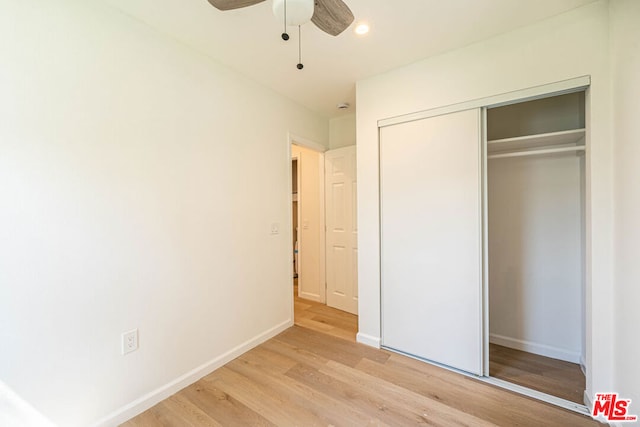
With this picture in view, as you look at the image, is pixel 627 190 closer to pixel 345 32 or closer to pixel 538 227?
pixel 538 227

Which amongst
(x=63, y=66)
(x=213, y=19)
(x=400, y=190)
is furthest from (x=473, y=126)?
(x=63, y=66)

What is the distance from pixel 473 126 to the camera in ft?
6.60

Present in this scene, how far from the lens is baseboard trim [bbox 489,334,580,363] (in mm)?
2211

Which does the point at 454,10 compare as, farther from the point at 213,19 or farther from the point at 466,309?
the point at 466,309

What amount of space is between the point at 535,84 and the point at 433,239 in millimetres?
1288

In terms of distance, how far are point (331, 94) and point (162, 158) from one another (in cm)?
183

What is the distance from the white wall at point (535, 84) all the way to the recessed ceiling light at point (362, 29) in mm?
610

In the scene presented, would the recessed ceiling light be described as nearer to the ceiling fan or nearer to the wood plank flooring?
the ceiling fan

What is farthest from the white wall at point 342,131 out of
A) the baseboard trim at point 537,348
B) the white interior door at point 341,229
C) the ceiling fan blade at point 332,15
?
the baseboard trim at point 537,348

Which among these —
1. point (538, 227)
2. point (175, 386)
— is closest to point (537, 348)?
point (538, 227)

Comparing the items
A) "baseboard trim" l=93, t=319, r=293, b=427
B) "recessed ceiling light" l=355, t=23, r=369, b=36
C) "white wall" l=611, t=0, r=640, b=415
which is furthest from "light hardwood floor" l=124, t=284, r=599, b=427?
"recessed ceiling light" l=355, t=23, r=369, b=36

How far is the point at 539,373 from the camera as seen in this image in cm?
206

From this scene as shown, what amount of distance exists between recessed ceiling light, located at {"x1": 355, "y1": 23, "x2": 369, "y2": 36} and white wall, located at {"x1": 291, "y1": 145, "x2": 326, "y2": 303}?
177 cm

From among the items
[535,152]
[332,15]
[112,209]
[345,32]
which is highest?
[345,32]
